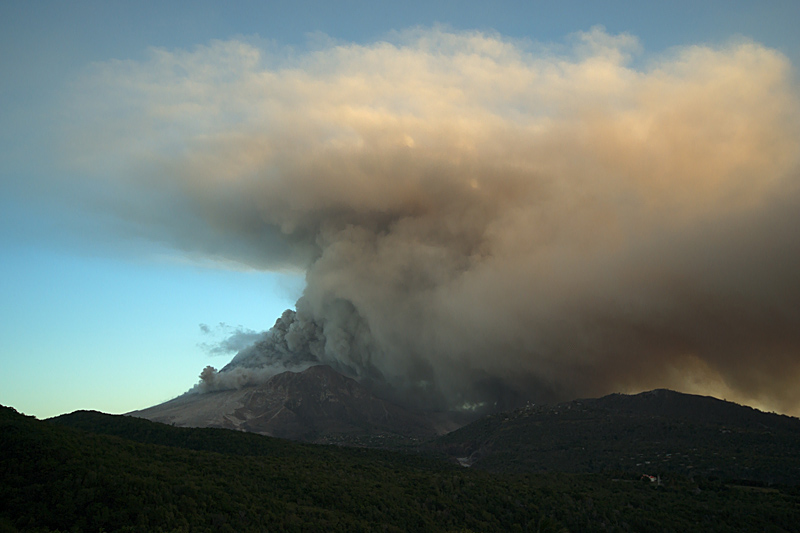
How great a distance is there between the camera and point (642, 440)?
409 feet

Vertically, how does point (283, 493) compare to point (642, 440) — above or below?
below

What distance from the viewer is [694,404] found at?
159 m

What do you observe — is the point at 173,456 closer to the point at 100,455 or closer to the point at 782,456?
the point at 100,455

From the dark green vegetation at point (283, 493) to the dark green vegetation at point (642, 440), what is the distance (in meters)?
18.9

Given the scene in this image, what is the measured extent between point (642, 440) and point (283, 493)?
3957 inches

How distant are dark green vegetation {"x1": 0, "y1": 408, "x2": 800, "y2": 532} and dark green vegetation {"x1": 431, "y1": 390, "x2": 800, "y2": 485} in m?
18.9

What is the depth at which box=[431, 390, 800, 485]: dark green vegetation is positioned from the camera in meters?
100

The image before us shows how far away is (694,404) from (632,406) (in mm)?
17608

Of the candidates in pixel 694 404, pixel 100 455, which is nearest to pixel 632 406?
pixel 694 404

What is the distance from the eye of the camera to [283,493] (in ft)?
177

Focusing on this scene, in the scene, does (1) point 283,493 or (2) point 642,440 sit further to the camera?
A: (2) point 642,440

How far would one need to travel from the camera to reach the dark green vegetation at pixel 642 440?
100 meters

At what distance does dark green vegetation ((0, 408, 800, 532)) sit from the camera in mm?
37375

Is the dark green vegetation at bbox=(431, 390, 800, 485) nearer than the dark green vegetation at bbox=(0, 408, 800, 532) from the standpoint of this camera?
No
